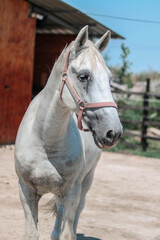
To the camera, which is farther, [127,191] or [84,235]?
[127,191]

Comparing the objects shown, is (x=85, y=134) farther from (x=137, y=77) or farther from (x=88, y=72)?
(x=137, y=77)

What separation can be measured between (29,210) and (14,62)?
750 cm

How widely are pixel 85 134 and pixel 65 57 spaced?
1.05m

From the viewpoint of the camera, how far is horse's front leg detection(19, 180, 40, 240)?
3.20 m

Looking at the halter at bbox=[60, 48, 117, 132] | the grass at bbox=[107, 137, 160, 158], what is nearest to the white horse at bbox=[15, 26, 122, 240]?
the halter at bbox=[60, 48, 117, 132]

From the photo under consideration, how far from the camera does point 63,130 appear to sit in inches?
124

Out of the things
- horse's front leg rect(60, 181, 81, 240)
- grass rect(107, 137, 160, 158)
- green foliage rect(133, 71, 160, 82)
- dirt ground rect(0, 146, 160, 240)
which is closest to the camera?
horse's front leg rect(60, 181, 81, 240)

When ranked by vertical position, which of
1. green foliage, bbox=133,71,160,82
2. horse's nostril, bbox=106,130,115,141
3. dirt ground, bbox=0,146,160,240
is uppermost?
horse's nostril, bbox=106,130,115,141

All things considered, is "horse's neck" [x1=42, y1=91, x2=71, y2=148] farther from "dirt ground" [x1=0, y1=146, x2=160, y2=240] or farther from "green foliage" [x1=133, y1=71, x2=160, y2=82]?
"green foliage" [x1=133, y1=71, x2=160, y2=82]

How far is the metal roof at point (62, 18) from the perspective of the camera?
33.7 feet

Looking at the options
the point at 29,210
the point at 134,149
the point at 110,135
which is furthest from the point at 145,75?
the point at 110,135

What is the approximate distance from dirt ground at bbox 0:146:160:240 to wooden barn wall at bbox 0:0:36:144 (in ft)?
4.80

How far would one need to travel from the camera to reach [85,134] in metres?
3.80

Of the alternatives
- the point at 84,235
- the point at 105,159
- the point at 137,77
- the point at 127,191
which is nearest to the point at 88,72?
the point at 84,235
